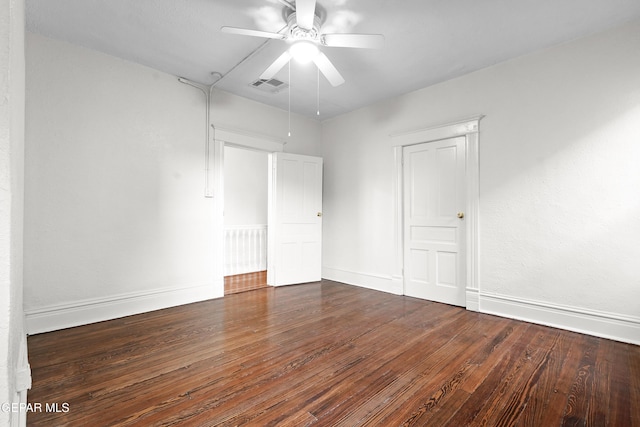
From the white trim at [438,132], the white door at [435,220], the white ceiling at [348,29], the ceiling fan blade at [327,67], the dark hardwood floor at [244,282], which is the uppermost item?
the white ceiling at [348,29]

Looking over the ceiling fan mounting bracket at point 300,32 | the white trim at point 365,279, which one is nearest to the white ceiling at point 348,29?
the ceiling fan mounting bracket at point 300,32

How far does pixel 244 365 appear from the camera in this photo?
2.13 m

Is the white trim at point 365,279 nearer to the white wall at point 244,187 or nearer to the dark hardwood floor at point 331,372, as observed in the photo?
the dark hardwood floor at point 331,372

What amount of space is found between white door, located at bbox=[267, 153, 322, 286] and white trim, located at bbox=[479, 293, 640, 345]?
2483 millimetres

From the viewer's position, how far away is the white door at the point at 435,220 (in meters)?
3.59

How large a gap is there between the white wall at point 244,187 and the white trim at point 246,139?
0.97 meters

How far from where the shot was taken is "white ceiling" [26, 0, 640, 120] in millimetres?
2375

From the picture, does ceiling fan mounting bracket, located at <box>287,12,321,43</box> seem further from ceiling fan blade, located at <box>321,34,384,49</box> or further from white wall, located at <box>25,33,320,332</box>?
white wall, located at <box>25,33,320,332</box>

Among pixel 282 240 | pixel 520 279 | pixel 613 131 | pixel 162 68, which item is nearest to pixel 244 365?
pixel 282 240

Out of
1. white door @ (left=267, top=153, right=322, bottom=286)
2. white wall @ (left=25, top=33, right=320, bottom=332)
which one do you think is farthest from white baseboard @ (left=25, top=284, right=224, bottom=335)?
white door @ (left=267, top=153, right=322, bottom=286)

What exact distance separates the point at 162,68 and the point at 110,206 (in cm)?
164

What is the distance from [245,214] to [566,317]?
480 cm

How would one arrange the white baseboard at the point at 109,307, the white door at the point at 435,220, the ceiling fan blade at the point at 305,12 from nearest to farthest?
the ceiling fan blade at the point at 305,12, the white baseboard at the point at 109,307, the white door at the point at 435,220

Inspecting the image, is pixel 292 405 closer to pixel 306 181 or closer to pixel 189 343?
pixel 189 343
